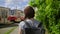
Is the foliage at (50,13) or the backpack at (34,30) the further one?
the foliage at (50,13)

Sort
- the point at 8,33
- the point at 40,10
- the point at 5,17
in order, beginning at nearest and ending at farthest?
the point at 40,10
the point at 8,33
the point at 5,17

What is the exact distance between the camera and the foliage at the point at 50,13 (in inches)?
182

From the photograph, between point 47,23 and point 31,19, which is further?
point 47,23

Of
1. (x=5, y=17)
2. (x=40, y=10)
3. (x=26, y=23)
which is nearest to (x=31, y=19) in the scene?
(x=26, y=23)

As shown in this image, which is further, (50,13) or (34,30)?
(50,13)

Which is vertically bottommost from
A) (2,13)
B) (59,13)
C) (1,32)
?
(1,32)

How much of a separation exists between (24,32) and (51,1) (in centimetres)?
167

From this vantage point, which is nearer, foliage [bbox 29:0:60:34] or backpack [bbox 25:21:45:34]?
backpack [bbox 25:21:45:34]

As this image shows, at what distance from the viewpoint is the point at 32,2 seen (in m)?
5.32

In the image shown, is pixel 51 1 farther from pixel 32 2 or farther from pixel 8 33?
pixel 8 33

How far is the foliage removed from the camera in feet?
15.2

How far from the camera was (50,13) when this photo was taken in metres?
4.65

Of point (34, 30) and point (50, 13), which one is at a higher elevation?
point (50, 13)

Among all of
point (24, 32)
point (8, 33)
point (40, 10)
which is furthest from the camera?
point (8, 33)
